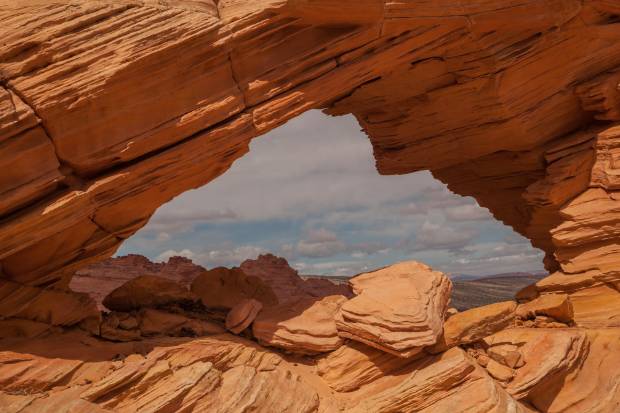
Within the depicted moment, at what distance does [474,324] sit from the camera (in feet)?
59.4

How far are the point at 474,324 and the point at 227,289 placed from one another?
9.77m

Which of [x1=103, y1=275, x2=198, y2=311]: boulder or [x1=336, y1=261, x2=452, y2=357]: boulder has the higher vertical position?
[x1=103, y1=275, x2=198, y2=311]: boulder

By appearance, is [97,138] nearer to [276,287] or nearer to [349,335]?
[349,335]

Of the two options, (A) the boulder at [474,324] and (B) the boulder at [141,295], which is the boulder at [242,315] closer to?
(B) the boulder at [141,295]

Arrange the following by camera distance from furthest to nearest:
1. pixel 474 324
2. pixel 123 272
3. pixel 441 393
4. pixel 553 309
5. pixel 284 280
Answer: pixel 284 280
pixel 123 272
pixel 553 309
pixel 474 324
pixel 441 393

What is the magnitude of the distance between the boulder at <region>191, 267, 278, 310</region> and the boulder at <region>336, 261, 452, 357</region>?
4.49 meters

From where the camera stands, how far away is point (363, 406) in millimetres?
15516

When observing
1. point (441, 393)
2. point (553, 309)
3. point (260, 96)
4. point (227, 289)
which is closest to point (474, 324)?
point (441, 393)

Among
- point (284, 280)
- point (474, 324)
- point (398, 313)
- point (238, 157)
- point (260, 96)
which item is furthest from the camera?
point (284, 280)

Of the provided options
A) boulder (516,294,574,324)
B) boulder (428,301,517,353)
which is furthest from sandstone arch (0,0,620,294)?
boulder (428,301,517,353)

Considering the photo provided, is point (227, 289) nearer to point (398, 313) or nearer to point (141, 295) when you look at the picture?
point (141, 295)

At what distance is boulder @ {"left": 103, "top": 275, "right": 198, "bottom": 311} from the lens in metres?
18.6

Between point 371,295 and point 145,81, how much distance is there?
9.98m

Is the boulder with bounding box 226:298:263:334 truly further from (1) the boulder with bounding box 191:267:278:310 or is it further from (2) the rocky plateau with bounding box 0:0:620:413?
(1) the boulder with bounding box 191:267:278:310
